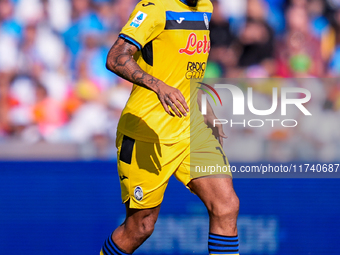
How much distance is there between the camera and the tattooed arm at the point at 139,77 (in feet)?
5.66

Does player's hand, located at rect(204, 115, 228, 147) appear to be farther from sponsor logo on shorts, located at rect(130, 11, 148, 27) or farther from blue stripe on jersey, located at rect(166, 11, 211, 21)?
sponsor logo on shorts, located at rect(130, 11, 148, 27)

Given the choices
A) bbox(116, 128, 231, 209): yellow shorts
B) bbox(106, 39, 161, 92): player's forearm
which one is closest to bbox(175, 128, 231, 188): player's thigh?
bbox(116, 128, 231, 209): yellow shorts

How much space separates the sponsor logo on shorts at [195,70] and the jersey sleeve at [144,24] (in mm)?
256

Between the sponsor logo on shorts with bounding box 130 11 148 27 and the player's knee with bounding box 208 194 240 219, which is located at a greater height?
the sponsor logo on shorts with bounding box 130 11 148 27

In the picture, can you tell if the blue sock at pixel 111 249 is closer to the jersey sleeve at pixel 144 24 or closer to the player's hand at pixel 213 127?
the player's hand at pixel 213 127

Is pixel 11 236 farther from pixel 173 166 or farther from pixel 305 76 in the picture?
pixel 305 76

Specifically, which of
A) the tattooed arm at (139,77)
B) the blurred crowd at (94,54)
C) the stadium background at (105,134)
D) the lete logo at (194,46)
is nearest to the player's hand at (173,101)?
the tattooed arm at (139,77)

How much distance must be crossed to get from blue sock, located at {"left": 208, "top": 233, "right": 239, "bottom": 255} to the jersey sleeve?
0.97 meters

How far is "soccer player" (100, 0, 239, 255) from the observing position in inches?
81.7

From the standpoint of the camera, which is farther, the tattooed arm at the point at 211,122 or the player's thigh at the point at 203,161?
the tattooed arm at the point at 211,122

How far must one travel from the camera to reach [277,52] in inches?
169

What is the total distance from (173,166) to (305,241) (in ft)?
4.54

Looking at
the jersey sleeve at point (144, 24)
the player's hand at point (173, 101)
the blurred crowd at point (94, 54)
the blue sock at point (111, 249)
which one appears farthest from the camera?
the blurred crowd at point (94, 54)

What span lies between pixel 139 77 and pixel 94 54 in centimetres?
279
